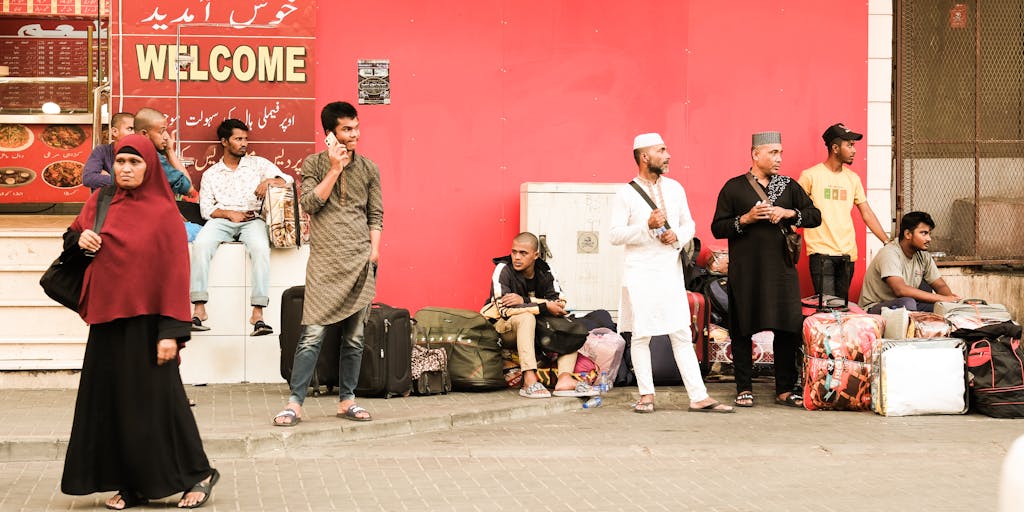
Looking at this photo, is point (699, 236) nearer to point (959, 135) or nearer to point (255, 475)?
point (959, 135)

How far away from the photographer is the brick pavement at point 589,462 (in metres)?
7.07

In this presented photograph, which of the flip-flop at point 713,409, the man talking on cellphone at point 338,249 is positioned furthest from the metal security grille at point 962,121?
the man talking on cellphone at point 338,249

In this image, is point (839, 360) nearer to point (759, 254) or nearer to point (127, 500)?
point (759, 254)

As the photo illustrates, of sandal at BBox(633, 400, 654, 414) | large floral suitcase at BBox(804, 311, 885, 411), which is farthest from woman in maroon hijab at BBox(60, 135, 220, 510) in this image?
large floral suitcase at BBox(804, 311, 885, 411)

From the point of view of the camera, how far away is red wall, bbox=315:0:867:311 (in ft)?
39.5

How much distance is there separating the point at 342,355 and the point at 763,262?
3.30 metres

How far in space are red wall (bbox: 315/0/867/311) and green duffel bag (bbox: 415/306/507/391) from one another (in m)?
1.29

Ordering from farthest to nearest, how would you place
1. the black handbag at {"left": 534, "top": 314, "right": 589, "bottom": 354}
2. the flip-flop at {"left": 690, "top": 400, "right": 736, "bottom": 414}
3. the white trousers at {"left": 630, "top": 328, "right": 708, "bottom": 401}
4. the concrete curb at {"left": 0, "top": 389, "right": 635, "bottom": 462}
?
the black handbag at {"left": 534, "top": 314, "right": 589, "bottom": 354} < the flip-flop at {"left": 690, "top": 400, "right": 736, "bottom": 414} < the white trousers at {"left": 630, "top": 328, "right": 708, "bottom": 401} < the concrete curb at {"left": 0, "top": 389, "right": 635, "bottom": 462}

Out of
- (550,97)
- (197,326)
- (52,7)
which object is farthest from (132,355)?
(52,7)

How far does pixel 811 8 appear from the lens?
12594 mm

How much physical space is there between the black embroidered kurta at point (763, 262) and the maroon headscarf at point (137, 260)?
4.91 m

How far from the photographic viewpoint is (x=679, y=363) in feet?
32.9

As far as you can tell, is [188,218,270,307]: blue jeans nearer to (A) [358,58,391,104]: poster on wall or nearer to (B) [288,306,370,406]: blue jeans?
(A) [358,58,391,104]: poster on wall

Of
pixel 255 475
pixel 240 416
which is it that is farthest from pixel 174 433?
pixel 240 416
